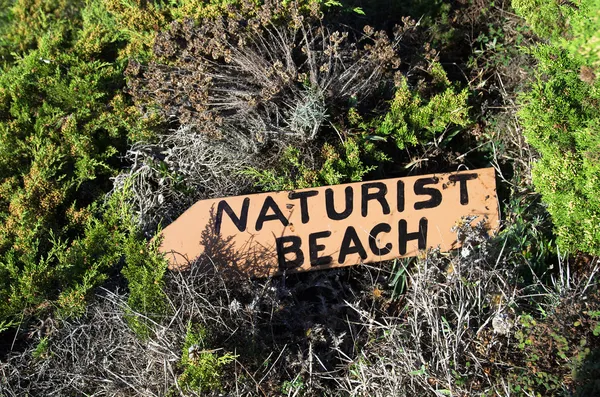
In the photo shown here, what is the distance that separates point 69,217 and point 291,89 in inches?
55.9

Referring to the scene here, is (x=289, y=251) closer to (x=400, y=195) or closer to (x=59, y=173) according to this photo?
(x=400, y=195)

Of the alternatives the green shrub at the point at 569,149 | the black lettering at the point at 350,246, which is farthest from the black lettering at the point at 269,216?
the green shrub at the point at 569,149

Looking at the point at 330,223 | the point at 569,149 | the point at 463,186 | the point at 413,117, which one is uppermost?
the point at 413,117

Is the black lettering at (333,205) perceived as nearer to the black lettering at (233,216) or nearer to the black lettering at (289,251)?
the black lettering at (289,251)

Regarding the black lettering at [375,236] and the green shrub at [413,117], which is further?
the green shrub at [413,117]

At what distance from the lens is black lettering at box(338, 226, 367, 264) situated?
9.80ft

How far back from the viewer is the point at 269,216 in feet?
9.73

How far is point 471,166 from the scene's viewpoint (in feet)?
11.5

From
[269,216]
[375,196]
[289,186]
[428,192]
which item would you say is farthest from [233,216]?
[428,192]

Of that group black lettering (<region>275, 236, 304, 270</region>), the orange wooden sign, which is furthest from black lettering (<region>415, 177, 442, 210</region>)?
black lettering (<region>275, 236, 304, 270</region>)

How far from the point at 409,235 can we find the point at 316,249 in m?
0.49

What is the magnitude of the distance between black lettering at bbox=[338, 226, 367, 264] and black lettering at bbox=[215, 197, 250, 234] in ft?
1.69

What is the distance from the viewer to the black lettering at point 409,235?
302cm

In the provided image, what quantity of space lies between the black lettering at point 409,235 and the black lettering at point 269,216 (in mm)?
593
